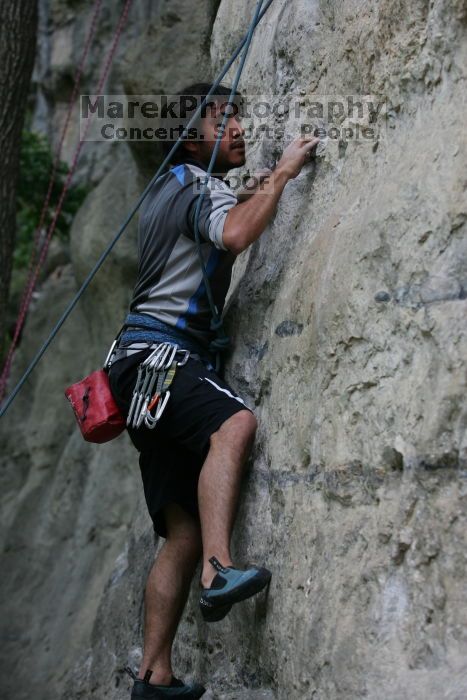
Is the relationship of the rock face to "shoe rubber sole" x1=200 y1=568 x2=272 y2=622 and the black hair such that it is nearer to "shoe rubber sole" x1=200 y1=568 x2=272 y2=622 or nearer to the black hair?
"shoe rubber sole" x1=200 y1=568 x2=272 y2=622

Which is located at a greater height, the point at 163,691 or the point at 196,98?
the point at 196,98

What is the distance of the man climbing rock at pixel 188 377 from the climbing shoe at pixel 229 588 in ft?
0.38

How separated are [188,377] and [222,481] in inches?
18.1

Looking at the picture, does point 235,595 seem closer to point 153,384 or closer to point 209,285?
point 153,384

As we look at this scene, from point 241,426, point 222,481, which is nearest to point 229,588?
point 222,481

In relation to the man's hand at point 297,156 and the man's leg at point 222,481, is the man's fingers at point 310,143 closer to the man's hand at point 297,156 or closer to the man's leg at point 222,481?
the man's hand at point 297,156

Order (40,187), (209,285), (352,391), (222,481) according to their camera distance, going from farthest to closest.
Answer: (40,187) → (209,285) → (222,481) → (352,391)

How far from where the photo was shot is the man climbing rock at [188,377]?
11.9 feet

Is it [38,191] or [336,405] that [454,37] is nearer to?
[336,405]

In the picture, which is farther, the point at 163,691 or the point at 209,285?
the point at 209,285

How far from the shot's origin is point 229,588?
3.29m

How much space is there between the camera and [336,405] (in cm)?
323

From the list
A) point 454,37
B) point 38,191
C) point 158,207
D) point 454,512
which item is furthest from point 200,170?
point 38,191

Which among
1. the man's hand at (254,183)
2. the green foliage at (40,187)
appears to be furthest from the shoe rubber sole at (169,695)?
the green foliage at (40,187)
